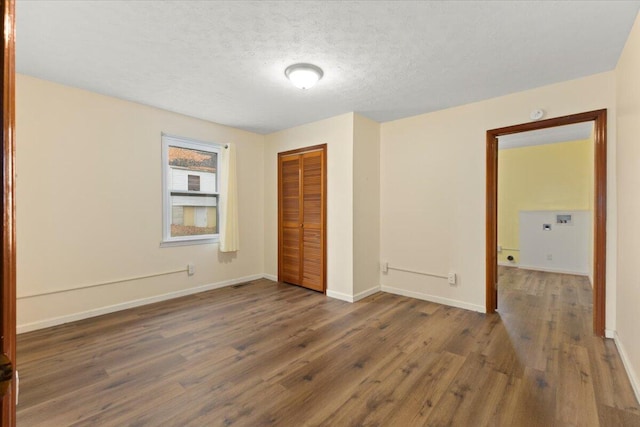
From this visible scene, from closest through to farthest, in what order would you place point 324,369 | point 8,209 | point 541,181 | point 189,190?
1. point 8,209
2. point 324,369
3. point 189,190
4. point 541,181

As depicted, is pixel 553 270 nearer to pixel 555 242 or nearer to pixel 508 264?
pixel 555 242

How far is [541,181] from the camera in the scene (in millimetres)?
5578

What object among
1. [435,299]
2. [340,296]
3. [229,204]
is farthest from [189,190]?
[435,299]

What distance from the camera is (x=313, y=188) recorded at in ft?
13.5

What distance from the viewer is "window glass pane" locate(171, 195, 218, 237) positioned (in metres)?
3.84

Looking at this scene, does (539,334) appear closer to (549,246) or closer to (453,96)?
(453,96)

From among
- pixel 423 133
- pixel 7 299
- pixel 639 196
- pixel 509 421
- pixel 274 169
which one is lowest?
pixel 509 421

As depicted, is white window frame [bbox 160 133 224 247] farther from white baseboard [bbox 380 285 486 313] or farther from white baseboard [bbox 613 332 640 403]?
white baseboard [bbox 613 332 640 403]

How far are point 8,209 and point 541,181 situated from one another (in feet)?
23.2

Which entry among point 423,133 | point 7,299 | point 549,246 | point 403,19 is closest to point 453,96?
point 423,133

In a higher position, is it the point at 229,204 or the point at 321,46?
the point at 321,46

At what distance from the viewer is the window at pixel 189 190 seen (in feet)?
12.2

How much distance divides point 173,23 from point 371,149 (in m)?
2.68

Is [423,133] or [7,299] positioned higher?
[423,133]
